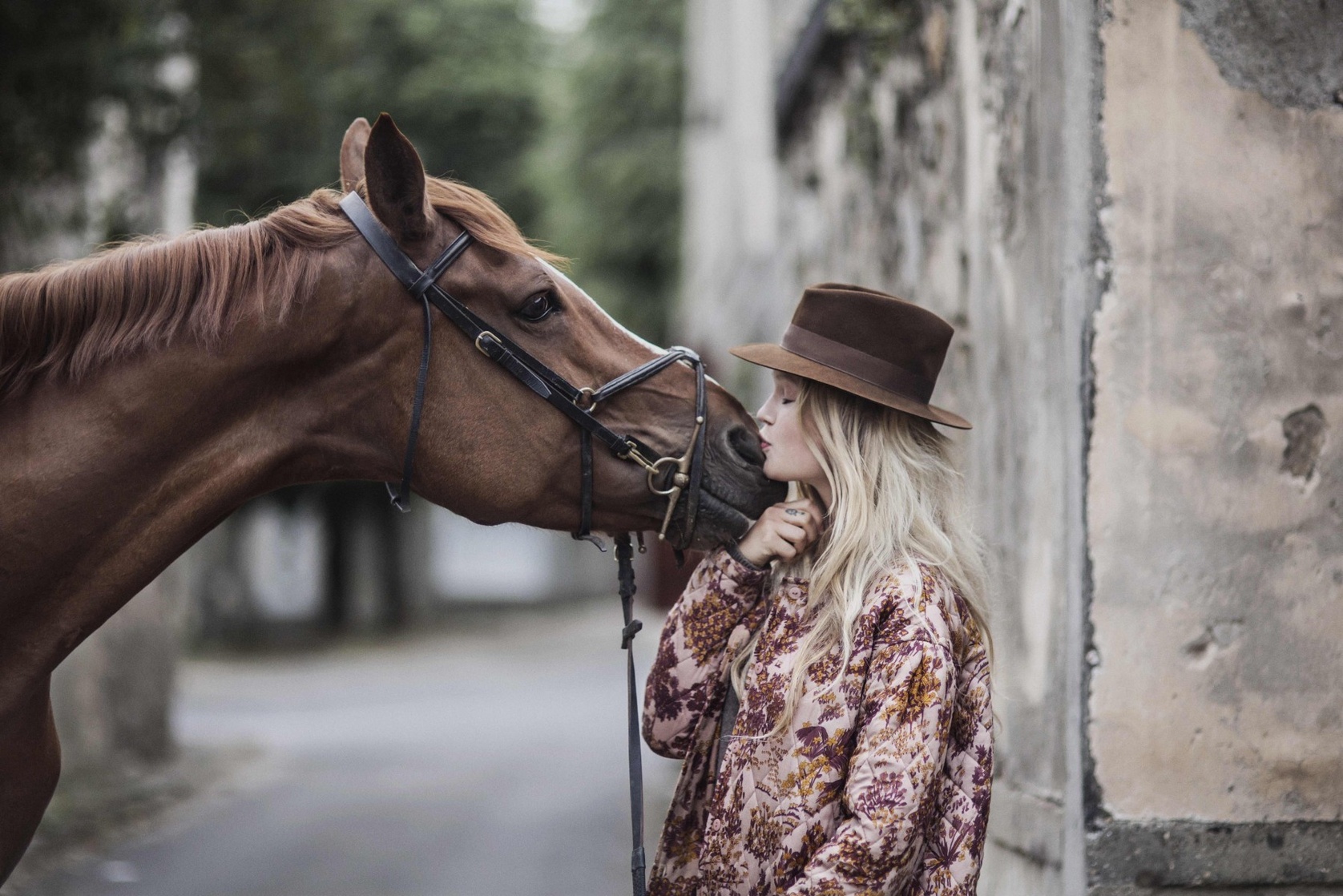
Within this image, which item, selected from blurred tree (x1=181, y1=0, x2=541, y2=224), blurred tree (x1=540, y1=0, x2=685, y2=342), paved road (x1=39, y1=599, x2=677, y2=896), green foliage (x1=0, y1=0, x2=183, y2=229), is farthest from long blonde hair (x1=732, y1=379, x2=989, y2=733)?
blurred tree (x1=540, y1=0, x2=685, y2=342)

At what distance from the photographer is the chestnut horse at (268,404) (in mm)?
2158

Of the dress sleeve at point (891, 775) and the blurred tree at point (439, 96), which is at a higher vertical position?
the blurred tree at point (439, 96)

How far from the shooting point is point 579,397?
93.0 inches

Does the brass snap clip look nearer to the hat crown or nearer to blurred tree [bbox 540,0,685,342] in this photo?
the hat crown

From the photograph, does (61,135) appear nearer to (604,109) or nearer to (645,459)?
(645,459)

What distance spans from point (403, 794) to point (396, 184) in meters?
7.36

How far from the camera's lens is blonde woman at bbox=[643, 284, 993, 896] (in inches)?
77.0

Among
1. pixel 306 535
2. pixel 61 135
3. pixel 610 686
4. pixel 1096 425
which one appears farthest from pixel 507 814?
pixel 306 535

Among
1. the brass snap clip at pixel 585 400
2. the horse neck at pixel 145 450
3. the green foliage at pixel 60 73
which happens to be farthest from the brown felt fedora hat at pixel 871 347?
the green foliage at pixel 60 73

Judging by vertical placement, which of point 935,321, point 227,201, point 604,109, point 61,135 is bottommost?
point 935,321

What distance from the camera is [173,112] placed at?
8.73 m

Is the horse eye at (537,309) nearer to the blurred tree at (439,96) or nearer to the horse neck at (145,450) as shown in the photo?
the horse neck at (145,450)

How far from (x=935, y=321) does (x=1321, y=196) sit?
Result: 1.04 m

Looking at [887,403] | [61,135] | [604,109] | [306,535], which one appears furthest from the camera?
[306,535]
